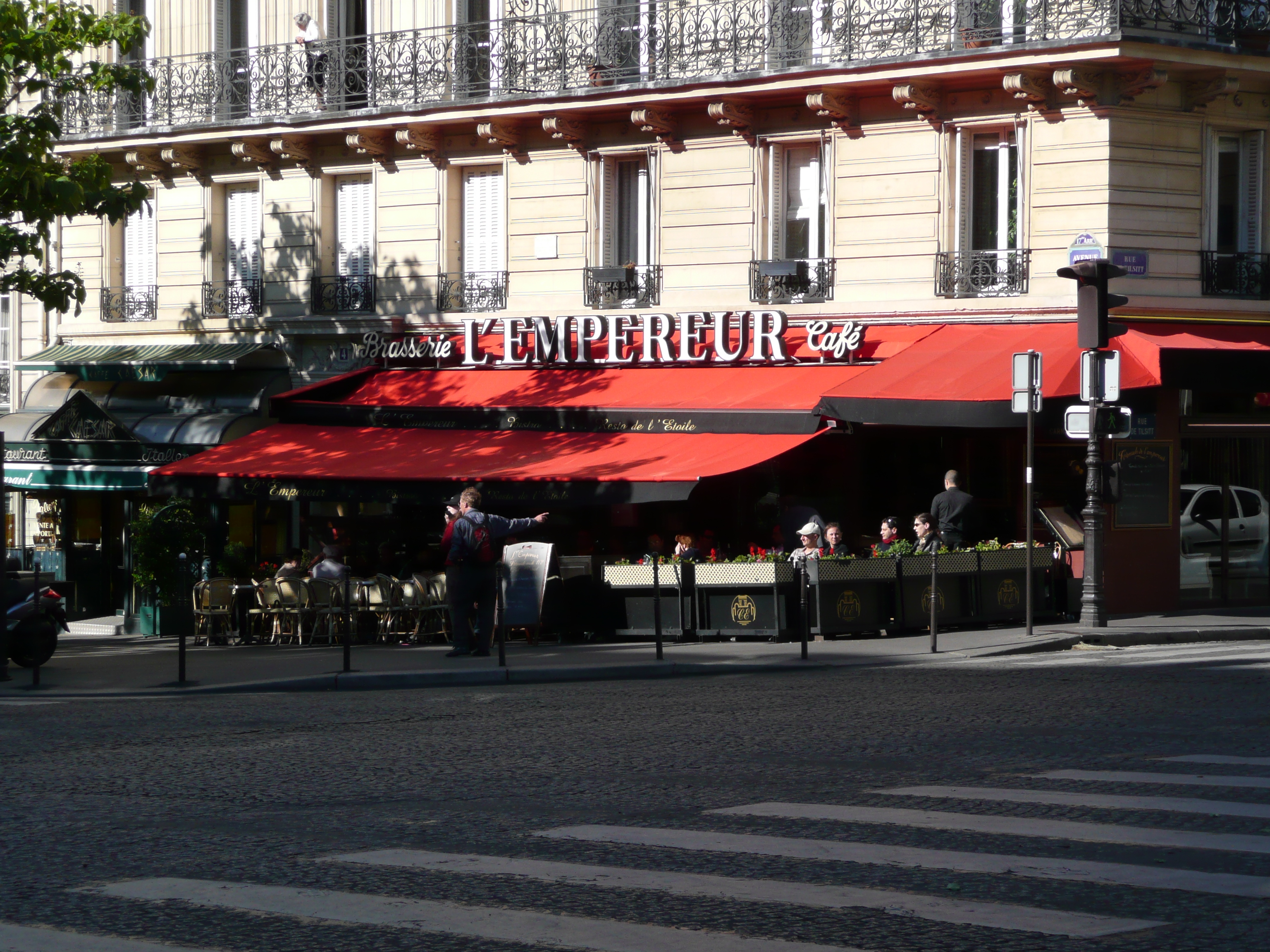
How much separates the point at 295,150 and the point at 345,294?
2128mm

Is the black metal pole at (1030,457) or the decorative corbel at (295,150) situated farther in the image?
the decorative corbel at (295,150)

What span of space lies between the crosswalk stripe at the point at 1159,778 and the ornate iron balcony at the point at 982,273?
38.7 ft

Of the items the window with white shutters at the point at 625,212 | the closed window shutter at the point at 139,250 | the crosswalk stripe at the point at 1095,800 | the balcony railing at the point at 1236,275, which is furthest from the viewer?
the closed window shutter at the point at 139,250

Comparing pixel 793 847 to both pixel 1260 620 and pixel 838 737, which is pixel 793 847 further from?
pixel 1260 620

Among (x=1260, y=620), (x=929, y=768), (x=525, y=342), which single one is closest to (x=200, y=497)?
(x=525, y=342)

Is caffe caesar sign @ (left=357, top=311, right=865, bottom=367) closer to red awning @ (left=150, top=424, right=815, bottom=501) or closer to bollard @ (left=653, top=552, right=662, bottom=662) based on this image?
red awning @ (left=150, top=424, right=815, bottom=501)

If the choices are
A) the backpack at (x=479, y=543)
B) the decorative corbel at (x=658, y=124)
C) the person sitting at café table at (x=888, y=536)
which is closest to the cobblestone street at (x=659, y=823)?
the backpack at (x=479, y=543)

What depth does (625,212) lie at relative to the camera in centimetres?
2311

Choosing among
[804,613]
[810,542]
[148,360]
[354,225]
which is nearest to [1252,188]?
[810,542]

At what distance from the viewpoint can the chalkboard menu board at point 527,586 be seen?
60.4 feet

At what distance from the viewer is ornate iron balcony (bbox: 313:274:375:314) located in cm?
2464

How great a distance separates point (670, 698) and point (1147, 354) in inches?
327

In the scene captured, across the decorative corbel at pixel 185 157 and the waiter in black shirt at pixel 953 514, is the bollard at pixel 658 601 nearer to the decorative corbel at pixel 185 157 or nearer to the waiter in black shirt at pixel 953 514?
the waiter in black shirt at pixel 953 514

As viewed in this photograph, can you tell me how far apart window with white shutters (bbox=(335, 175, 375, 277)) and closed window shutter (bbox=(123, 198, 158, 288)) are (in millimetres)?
3311
